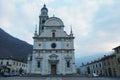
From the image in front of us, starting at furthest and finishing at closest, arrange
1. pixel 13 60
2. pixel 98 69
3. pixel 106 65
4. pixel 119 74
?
pixel 13 60
pixel 98 69
pixel 106 65
pixel 119 74

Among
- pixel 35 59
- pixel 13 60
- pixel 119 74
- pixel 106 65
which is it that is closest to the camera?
pixel 119 74

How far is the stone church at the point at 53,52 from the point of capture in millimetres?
39688

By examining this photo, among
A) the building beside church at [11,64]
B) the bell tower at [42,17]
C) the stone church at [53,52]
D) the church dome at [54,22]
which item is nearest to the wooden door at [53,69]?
the stone church at [53,52]

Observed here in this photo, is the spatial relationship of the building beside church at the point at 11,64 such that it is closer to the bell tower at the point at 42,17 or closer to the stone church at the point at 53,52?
the stone church at the point at 53,52

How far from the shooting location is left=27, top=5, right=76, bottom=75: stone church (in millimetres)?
39688

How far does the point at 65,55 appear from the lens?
133 ft

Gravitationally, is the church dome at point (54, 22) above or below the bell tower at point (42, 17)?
below

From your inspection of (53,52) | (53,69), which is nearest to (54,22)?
(53,52)

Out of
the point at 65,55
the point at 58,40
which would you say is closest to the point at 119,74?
the point at 65,55

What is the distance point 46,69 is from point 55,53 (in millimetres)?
4390

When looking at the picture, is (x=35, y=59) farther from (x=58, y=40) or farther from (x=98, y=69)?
(x=98, y=69)

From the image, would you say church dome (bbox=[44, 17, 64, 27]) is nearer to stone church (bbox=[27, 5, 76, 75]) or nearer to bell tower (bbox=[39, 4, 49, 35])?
stone church (bbox=[27, 5, 76, 75])

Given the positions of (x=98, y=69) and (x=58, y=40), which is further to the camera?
(x=98, y=69)

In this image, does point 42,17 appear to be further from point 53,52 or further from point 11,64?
point 11,64
